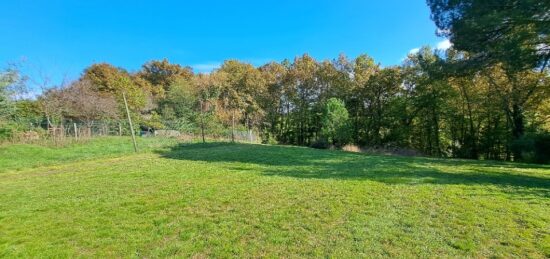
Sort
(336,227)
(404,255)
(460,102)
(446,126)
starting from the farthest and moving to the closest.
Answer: (446,126) < (460,102) < (336,227) < (404,255)

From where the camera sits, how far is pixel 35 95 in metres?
18.0

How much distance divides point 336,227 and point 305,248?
2.49 feet

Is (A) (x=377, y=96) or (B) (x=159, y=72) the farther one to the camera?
(B) (x=159, y=72)

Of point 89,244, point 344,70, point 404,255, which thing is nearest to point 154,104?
point 344,70

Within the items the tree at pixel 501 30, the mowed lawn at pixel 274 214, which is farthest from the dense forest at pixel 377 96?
the mowed lawn at pixel 274 214

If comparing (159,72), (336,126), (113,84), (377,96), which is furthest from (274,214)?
(159,72)

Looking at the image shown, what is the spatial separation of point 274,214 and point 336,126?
17.5 meters

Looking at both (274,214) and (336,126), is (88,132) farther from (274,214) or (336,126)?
(336,126)

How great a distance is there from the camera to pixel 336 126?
2109 cm

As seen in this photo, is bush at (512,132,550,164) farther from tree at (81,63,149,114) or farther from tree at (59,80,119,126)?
tree at (81,63,149,114)

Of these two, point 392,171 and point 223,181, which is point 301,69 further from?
point 223,181

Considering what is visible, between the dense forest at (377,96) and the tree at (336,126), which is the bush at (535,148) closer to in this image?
the dense forest at (377,96)

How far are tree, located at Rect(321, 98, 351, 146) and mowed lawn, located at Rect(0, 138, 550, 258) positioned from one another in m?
13.1

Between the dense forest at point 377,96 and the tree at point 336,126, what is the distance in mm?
81
